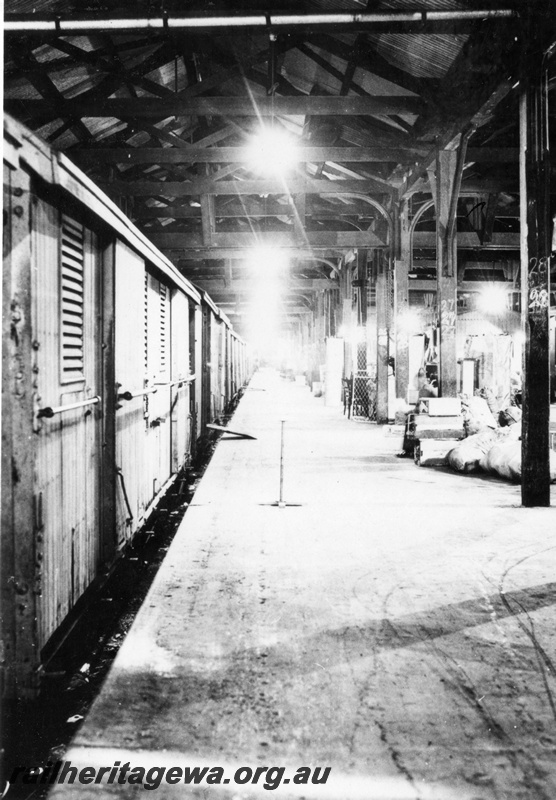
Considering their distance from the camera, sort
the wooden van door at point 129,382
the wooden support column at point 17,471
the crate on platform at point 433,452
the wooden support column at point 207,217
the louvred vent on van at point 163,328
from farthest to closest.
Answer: the wooden support column at point 207,217 < the crate on platform at point 433,452 < the louvred vent on van at point 163,328 < the wooden van door at point 129,382 < the wooden support column at point 17,471

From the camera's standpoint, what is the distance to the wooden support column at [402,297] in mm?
12664

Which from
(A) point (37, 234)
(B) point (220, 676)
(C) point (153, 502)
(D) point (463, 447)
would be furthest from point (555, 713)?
(D) point (463, 447)

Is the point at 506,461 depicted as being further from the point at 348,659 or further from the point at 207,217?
the point at 207,217

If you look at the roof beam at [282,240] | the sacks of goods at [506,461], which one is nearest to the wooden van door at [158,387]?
the sacks of goods at [506,461]

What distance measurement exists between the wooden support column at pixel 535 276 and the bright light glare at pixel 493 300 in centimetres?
1473

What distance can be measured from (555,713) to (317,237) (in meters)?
12.2

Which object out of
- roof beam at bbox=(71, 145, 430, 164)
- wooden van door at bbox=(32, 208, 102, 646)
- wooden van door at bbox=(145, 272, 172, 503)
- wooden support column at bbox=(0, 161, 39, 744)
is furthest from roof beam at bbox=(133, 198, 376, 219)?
wooden support column at bbox=(0, 161, 39, 744)

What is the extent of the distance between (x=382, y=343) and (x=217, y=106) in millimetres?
7700

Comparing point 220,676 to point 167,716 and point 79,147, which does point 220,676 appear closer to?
point 167,716

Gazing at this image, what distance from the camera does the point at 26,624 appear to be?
2.60m

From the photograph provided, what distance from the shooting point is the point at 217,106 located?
877cm

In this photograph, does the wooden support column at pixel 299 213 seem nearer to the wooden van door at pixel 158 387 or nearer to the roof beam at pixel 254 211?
the roof beam at pixel 254 211

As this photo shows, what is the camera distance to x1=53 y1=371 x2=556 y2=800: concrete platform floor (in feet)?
7.30

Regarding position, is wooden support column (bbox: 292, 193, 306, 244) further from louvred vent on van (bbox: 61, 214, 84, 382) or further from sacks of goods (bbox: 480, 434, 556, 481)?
louvred vent on van (bbox: 61, 214, 84, 382)
